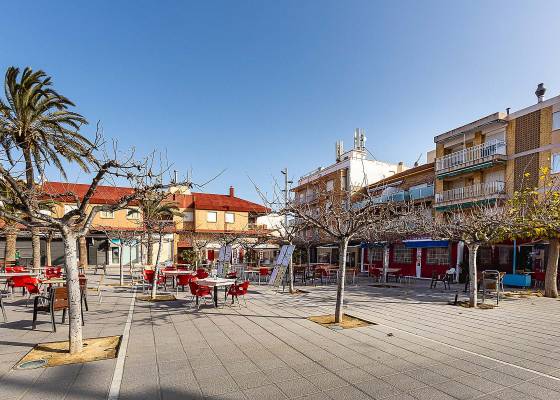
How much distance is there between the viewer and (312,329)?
8.12 metres

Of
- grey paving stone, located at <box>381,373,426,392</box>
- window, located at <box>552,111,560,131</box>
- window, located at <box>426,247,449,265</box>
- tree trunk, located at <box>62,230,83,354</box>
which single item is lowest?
window, located at <box>426,247,449,265</box>

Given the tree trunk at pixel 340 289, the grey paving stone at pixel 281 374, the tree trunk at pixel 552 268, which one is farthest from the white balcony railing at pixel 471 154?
the grey paving stone at pixel 281 374

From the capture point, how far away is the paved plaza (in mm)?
4691

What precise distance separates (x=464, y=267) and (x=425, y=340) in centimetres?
1737

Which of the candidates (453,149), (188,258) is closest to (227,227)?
(188,258)

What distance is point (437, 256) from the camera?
26.7m

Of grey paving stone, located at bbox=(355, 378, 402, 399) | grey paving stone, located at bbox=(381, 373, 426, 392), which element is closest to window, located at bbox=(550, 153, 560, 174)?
grey paving stone, located at bbox=(381, 373, 426, 392)

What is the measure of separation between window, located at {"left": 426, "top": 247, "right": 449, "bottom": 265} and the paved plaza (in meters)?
16.1

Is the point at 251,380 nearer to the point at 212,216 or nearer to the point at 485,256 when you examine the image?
the point at 485,256

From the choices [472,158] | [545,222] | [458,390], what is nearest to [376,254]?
[472,158]

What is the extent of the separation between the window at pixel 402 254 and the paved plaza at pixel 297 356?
62.2 ft

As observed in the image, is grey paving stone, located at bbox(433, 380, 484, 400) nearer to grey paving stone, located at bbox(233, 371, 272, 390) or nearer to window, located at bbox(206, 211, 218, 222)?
grey paving stone, located at bbox(233, 371, 272, 390)

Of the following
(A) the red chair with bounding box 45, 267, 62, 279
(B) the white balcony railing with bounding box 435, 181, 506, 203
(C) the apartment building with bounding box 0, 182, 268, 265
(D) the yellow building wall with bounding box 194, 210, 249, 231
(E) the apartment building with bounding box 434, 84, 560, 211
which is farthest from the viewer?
(D) the yellow building wall with bounding box 194, 210, 249, 231

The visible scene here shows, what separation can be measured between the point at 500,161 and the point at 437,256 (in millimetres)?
8231
